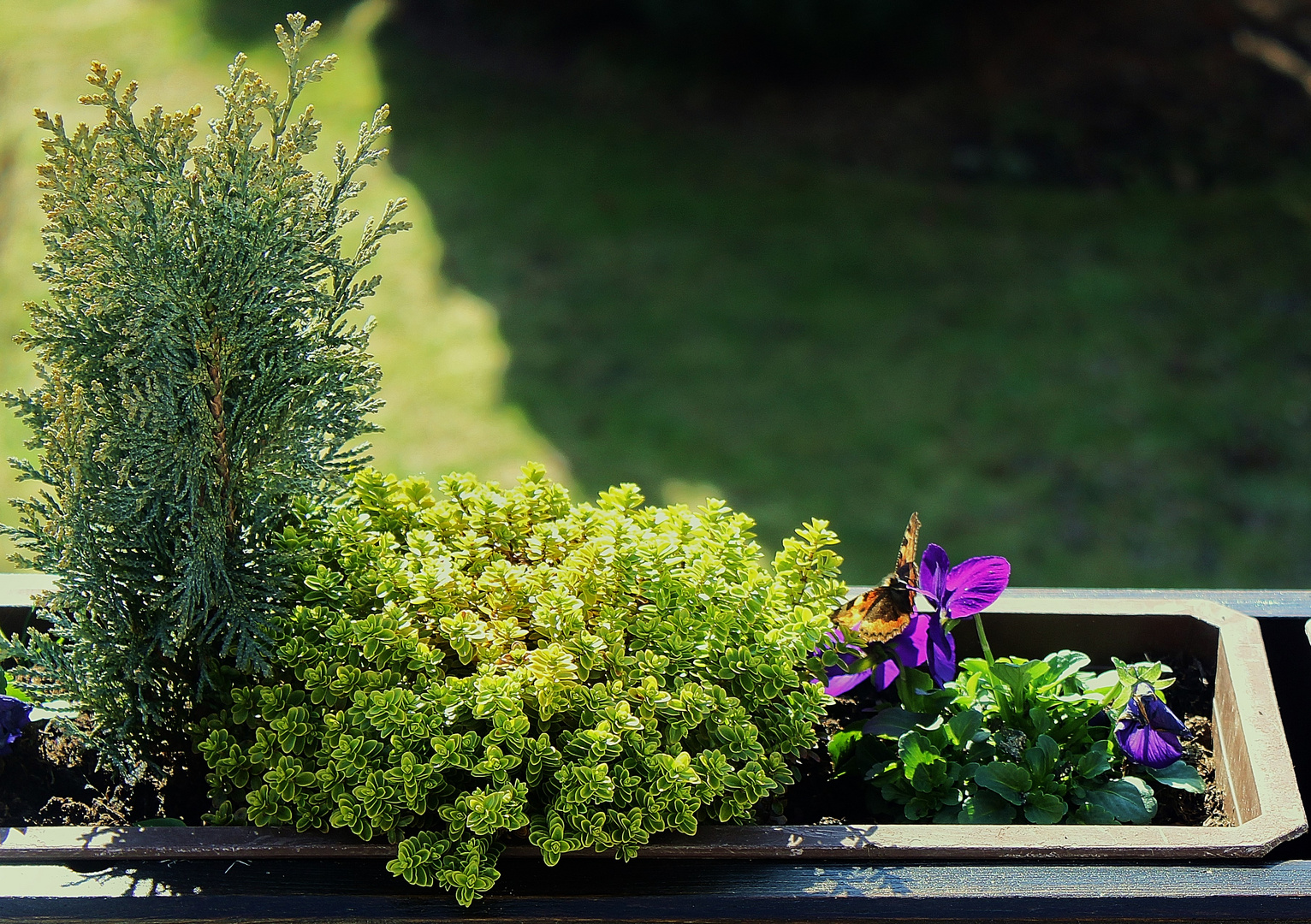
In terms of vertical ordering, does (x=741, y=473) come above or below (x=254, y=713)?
above

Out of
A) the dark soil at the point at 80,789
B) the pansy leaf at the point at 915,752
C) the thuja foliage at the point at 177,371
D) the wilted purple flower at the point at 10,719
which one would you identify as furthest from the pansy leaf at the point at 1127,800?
the wilted purple flower at the point at 10,719

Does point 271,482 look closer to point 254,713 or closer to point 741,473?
point 254,713

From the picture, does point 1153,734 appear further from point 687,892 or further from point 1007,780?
point 687,892

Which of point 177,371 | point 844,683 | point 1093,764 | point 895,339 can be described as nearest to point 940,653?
point 844,683

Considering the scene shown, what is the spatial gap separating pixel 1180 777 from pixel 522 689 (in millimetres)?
1027

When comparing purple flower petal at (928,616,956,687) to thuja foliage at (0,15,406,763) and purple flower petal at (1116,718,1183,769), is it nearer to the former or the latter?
purple flower petal at (1116,718,1183,769)

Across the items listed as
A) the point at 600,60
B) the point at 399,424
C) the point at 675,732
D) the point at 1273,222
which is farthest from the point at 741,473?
the point at 600,60

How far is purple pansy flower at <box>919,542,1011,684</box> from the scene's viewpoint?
193 cm

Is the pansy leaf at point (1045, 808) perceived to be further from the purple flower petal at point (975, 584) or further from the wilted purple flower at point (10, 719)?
the wilted purple flower at point (10, 719)

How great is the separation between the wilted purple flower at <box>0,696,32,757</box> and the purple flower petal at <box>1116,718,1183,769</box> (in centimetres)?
172

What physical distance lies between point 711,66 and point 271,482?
6.76 m

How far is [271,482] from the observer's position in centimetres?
178

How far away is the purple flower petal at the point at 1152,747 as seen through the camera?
189cm

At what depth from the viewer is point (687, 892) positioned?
1.62 meters
